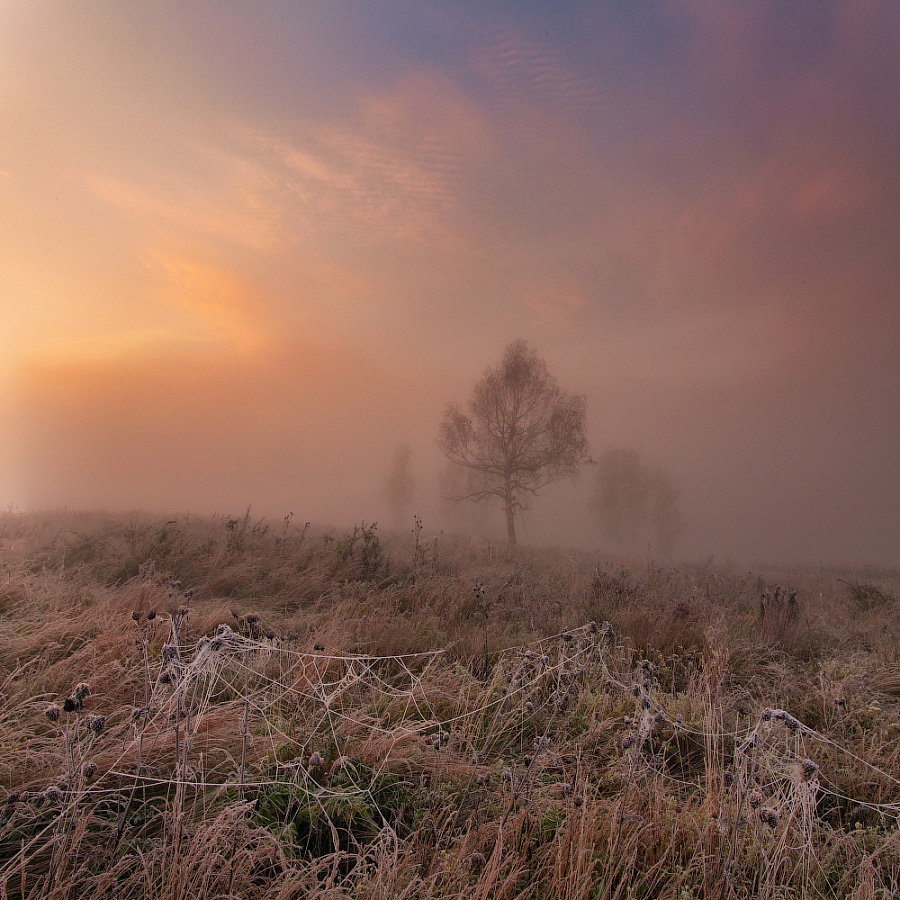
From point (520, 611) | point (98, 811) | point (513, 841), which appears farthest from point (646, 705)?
point (98, 811)

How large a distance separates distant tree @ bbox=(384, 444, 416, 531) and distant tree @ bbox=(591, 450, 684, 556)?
2042 cm

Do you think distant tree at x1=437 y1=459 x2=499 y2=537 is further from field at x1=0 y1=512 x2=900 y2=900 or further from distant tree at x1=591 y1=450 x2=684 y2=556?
field at x1=0 y1=512 x2=900 y2=900

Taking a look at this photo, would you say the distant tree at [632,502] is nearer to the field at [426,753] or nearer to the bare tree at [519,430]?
the bare tree at [519,430]

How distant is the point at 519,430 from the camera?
22.3 metres

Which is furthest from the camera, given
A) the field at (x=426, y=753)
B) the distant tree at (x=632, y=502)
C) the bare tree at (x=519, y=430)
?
the distant tree at (x=632, y=502)

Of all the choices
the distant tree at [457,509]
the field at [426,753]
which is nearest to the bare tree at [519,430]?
the field at [426,753]

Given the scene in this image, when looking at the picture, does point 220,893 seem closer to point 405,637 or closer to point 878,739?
point 405,637

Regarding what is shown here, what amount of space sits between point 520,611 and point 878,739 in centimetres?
285

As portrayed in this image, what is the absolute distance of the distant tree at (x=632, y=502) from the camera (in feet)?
156

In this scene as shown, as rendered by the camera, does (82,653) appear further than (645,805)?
Yes

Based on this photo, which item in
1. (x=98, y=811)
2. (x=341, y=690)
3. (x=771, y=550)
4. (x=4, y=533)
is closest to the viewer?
(x=98, y=811)

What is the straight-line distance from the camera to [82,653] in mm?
2812

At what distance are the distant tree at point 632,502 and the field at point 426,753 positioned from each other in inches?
1749

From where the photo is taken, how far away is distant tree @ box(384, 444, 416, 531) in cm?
5222
